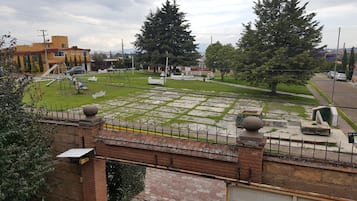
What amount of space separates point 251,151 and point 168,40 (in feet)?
105

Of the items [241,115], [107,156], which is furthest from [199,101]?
[107,156]

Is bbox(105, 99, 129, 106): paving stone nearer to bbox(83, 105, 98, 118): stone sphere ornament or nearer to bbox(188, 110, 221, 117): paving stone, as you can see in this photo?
Answer: bbox(188, 110, 221, 117): paving stone

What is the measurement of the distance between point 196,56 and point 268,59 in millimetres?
16346

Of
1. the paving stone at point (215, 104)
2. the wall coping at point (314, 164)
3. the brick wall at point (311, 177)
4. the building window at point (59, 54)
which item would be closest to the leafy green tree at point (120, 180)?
the brick wall at point (311, 177)

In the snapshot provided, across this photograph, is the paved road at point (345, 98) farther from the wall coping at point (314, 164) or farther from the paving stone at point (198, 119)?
the paving stone at point (198, 119)

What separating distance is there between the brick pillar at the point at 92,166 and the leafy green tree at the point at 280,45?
16700mm

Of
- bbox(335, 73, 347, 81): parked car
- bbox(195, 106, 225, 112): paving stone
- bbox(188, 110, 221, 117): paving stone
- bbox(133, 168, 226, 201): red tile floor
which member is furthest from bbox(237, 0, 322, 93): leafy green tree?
bbox(335, 73, 347, 81): parked car

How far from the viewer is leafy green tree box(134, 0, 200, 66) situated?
116 ft

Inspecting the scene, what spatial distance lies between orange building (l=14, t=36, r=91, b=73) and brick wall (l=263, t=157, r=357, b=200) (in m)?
45.2

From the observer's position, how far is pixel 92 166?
7020 mm

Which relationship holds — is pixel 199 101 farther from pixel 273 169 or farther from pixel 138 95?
pixel 273 169

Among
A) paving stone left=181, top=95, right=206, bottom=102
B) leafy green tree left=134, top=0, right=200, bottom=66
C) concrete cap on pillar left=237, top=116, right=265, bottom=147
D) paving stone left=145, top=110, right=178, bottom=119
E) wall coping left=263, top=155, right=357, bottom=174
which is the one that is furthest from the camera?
leafy green tree left=134, top=0, right=200, bottom=66

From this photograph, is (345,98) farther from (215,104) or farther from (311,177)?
(311,177)

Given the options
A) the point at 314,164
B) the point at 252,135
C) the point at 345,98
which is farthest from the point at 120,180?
the point at 345,98
